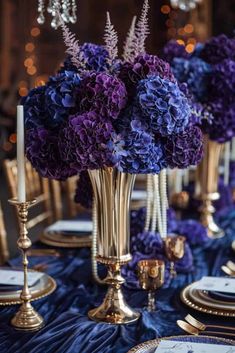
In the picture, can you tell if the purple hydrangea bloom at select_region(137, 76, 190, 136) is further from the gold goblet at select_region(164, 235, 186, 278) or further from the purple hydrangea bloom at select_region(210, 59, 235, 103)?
the purple hydrangea bloom at select_region(210, 59, 235, 103)

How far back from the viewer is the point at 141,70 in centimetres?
144

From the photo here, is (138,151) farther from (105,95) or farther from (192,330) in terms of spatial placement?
(192,330)

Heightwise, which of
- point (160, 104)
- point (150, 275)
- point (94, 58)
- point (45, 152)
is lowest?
point (150, 275)

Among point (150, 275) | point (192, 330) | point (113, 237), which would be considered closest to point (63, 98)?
point (113, 237)

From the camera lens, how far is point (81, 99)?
1.44m

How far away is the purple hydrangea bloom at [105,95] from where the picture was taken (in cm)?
137

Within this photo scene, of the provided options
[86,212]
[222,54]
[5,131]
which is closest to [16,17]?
[5,131]

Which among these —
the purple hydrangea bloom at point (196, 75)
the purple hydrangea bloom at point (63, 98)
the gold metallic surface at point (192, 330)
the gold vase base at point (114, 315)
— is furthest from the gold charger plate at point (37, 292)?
the purple hydrangea bloom at point (196, 75)

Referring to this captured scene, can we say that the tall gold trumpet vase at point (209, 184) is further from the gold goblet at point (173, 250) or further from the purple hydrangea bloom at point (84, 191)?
the purple hydrangea bloom at point (84, 191)

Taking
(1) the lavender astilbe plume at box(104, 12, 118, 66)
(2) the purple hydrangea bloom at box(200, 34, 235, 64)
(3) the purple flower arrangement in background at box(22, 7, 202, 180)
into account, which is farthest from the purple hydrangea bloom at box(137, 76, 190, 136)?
(2) the purple hydrangea bloom at box(200, 34, 235, 64)

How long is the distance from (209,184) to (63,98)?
1.27 metres

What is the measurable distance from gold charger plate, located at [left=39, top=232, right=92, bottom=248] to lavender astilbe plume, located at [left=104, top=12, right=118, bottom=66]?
36.9 inches

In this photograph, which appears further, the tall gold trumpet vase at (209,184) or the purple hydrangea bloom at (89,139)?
the tall gold trumpet vase at (209,184)

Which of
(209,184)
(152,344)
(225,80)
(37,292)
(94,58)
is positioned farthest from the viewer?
(209,184)
